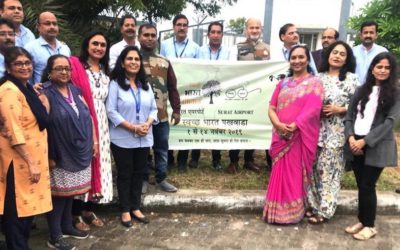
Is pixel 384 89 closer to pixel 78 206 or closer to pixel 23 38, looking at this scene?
pixel 78 206

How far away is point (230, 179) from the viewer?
16.9 feet

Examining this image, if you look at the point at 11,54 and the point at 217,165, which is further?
the point at 217,165

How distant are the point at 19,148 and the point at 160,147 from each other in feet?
5.93

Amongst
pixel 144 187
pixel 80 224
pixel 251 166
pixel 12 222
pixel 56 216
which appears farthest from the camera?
pixel 251 166

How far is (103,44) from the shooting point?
3.86 metres

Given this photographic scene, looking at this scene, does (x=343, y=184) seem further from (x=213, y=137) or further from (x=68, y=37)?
(x=68, y=37)

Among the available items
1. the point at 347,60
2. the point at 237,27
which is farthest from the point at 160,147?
the point at 237,27

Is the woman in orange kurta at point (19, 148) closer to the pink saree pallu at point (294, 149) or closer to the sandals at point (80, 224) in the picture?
the sandals at point (80, 224)

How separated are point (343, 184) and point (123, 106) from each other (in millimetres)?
2781

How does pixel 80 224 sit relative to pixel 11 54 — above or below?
below

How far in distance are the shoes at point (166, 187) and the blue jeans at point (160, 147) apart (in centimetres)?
4

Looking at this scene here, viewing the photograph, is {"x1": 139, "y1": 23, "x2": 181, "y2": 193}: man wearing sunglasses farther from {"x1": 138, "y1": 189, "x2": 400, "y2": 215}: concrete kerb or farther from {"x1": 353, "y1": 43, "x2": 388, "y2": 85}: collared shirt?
{"x1": 353, "y1": 43, "x2": 388, "y2": 85}: collared shirt

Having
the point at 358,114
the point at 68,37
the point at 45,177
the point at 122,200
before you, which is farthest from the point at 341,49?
the point at 68,37

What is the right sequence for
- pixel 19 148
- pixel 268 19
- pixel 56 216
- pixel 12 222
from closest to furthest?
1. pixel 19 148
2. pixel 12 222
3. pixel 56 216
4. pixel 268 19
